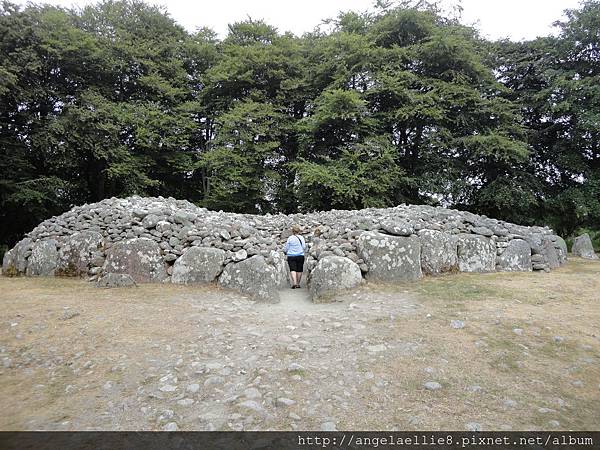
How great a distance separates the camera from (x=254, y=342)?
4.66 meters

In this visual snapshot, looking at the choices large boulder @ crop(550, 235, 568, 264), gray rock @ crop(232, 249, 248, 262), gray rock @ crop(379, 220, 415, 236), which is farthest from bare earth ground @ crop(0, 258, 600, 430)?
large boulder @ crop(550, 235, 568, 264)

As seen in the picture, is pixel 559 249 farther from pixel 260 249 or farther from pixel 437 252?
pixel 260 249

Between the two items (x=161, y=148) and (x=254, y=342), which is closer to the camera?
(x=254, y=342)

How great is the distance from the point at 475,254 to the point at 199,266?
7274 mm

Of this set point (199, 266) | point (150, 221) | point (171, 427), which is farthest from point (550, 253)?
point (150, 221)

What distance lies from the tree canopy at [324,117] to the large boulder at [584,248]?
9.13 feet

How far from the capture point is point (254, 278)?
291 inches

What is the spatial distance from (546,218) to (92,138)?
77.4ft

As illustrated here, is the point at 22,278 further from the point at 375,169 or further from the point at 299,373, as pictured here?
the point at 375,169

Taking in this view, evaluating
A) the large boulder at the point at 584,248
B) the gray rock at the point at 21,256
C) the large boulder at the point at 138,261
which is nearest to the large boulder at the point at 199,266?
the large boulder at the point at 138,261

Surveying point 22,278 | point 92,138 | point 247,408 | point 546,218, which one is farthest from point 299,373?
point 546,218

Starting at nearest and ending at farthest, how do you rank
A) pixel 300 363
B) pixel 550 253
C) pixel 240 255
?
pixel 300 363 < pixel 240 255 < pixel 550 253

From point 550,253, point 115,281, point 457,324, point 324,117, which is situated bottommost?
point 457,324

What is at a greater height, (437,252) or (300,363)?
(437,252)
